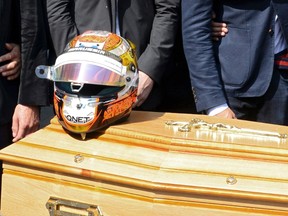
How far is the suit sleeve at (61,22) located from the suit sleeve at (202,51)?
469mm

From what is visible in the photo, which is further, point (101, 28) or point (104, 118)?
point (101, 28)

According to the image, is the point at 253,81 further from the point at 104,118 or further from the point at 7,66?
the point at 7,66

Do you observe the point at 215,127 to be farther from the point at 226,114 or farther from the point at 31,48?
the point at 31,48

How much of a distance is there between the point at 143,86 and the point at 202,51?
0.28 m

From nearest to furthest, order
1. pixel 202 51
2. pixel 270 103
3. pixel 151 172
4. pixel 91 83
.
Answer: pixel 151 172
pixel 91 83
pixel 202 51
pixel 270 103

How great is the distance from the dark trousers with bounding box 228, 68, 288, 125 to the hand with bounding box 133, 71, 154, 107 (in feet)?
1.14

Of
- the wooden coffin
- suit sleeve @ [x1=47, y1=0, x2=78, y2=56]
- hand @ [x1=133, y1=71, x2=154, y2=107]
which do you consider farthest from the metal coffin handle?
suit sleeve @ [x1=47, y1=0, x2=78, y2=56]

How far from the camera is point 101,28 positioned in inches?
94.8

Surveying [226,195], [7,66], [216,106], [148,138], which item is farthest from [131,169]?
[7,66]

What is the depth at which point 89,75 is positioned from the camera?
1952 mm

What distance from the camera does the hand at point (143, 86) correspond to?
244 cm

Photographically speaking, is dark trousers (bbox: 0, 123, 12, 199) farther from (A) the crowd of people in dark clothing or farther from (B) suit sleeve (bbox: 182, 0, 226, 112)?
(B) suit sleeve (bbox: 182, 0, 226, 112)

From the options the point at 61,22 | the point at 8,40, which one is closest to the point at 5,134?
the point at 8,40

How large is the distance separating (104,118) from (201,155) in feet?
1.18
